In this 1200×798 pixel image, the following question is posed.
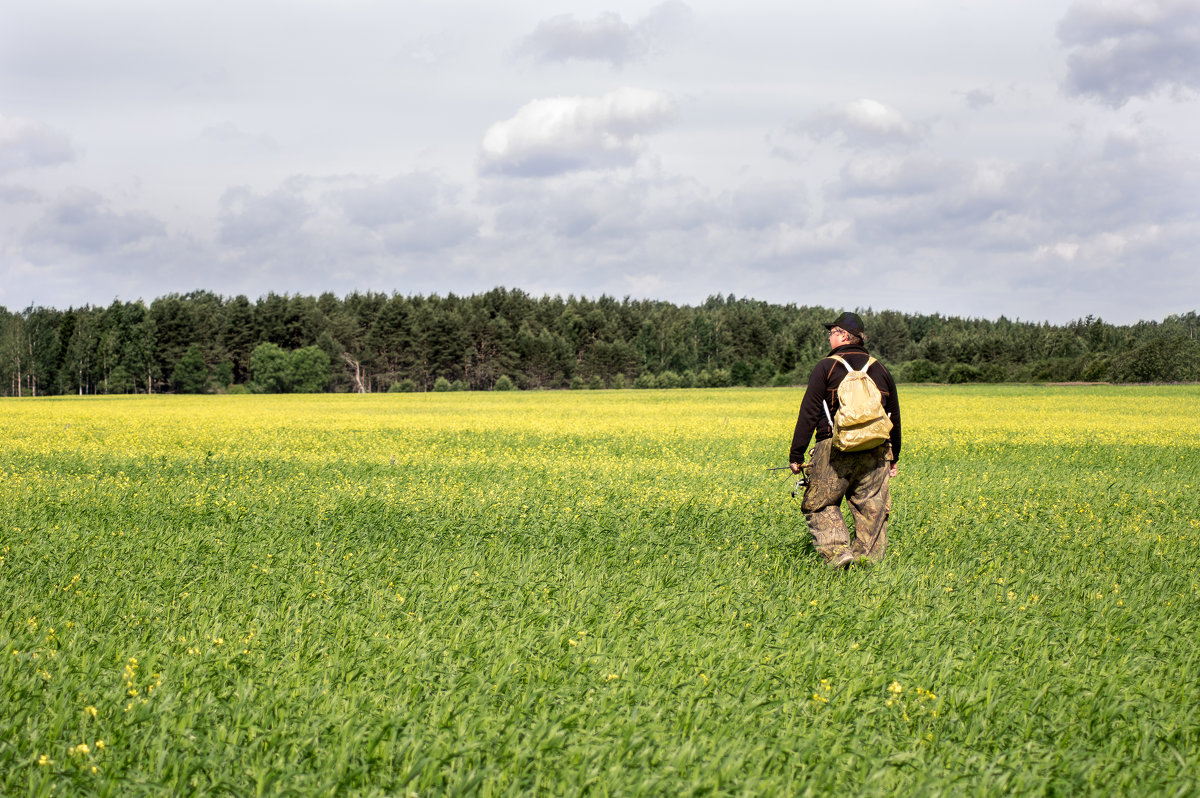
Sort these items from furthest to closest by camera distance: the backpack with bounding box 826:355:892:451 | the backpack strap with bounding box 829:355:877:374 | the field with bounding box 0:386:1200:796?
the backpack strap with bounding box 829:355:877:374 < the backpack with bounding box 826:355:892:451 < the field with bounding box 0:386:1200:796

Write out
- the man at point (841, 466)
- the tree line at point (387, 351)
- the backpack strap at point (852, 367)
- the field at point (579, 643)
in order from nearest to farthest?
the field at point (579, 643), the backpack strap at point (852, 367), the man at point (841, 466), the tree line at point (387, 351)

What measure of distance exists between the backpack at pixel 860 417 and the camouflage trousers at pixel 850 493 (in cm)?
30

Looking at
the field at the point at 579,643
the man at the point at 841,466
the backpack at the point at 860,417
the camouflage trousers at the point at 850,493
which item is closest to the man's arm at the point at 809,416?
the man at the point at 841,466

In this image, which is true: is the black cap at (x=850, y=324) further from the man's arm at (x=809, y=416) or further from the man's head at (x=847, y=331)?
the man's arm at (x=809, y=416)

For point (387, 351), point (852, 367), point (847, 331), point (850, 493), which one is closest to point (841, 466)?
point (850, 493)

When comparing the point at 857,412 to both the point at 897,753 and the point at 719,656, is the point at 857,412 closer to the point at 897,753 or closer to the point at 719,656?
the point at 719,656

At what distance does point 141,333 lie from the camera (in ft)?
321

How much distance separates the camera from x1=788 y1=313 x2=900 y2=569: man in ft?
27.8

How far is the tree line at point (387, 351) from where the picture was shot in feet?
301

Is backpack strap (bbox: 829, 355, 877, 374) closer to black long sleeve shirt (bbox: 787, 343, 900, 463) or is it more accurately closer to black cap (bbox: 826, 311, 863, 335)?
black long sleeve shirt (bbox: 787, 343, 900, 463)

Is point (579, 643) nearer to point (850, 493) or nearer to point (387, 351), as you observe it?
point (850, 493)

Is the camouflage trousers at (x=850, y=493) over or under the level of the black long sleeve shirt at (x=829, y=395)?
under

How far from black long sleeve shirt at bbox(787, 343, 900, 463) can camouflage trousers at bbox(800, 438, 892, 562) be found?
0.50ft

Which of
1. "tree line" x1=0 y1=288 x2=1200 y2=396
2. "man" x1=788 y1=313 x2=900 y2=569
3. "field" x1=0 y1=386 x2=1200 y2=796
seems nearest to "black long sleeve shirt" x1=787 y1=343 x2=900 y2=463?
"man" x1=788 y1=313 x2=900 y2=569
